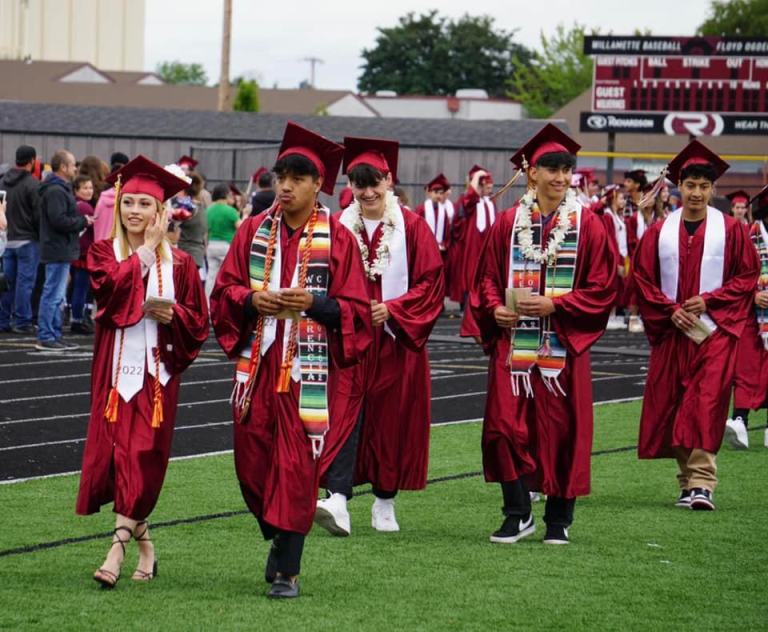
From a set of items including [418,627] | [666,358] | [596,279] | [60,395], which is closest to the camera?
[418,627]

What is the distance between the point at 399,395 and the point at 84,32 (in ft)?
287

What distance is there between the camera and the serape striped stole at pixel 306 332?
21.9 ft

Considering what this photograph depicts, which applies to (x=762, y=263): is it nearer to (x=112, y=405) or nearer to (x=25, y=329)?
(x=112, y=405)

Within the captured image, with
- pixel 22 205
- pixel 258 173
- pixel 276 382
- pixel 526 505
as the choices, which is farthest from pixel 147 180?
pixel 258 173

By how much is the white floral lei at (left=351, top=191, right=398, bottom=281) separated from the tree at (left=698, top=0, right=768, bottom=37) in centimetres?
6457

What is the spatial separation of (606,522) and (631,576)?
4.77ft

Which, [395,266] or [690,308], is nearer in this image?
[395,266]

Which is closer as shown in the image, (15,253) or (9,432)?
(9,432)

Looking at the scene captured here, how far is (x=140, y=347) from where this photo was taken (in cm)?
→ 688

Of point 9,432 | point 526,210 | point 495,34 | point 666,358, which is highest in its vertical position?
point 495,34

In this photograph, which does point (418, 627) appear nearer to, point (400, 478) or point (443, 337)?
point (400, 478)

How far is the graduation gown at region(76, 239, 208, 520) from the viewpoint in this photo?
22.1 ft

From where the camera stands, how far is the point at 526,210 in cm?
828

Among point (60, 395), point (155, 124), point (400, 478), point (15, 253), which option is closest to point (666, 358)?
point (400, 478)
